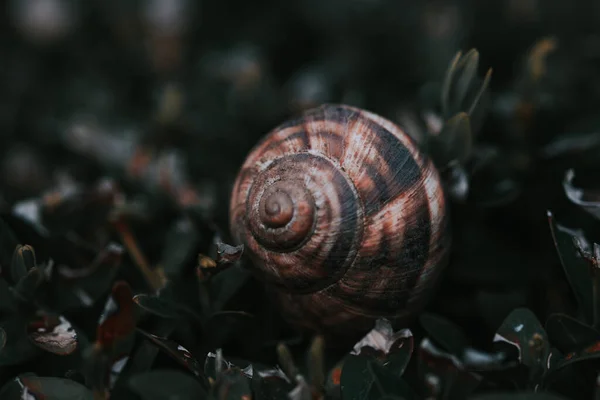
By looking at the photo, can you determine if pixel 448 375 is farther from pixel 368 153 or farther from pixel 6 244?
pixel 6 244

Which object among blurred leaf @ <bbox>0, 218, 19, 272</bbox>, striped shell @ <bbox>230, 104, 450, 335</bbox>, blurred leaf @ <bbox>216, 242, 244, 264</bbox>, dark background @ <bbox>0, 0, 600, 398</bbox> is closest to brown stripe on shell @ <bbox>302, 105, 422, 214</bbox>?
striped shell @ <bbox>230, 104, 450, 335</bbox>

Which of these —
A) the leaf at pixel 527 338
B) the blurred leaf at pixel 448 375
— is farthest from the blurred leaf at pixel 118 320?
the leaf at pixel 527 338

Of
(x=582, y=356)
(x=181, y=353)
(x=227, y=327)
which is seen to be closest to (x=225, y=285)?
(x=227, y=327)

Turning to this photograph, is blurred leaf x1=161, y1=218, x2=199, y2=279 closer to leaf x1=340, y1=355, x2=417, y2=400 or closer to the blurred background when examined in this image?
the blurred background

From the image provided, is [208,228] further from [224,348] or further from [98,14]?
[98,14]

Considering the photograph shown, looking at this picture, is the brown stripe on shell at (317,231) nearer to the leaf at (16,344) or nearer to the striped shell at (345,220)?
the striped shell at (345,220)

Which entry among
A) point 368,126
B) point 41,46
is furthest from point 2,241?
point 41,46
